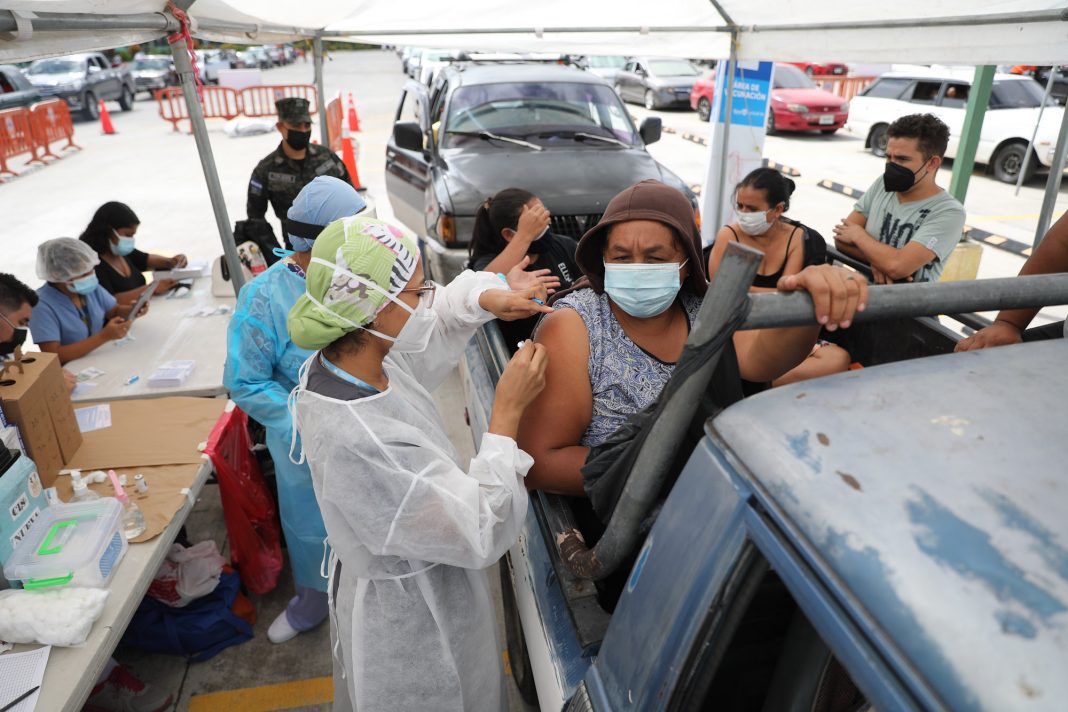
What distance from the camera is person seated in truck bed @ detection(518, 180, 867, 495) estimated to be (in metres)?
2.00

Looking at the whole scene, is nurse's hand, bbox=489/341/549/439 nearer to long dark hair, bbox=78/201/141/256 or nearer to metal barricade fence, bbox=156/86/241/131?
long dark hair, bbox=78/201/141/256

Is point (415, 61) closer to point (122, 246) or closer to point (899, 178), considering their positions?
point (122, 246)

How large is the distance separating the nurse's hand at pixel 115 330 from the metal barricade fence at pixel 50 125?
14079 mm

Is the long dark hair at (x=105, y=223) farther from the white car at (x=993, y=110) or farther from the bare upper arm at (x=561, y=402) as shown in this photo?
the white car at (x=993, y=110)

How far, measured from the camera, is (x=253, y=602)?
135 inches

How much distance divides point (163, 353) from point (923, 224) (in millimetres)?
4405

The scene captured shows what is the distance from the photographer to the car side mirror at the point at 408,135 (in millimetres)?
6602

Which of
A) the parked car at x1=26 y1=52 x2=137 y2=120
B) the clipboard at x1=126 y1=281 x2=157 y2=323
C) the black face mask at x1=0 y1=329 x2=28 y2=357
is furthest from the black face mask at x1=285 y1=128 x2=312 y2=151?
the parked car at x1=26 y1=52 x2=137 y2=120

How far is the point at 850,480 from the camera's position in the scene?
3.11ft

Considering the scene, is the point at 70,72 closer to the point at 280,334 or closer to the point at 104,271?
the point at 104,271

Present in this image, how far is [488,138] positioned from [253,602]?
16.0ft

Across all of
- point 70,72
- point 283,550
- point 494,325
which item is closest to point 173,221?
point 283,550

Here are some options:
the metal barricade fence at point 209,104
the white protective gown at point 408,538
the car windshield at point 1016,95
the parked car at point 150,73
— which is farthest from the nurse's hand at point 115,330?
the parked car at point 150,73

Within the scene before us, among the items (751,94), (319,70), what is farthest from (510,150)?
(751,94)
